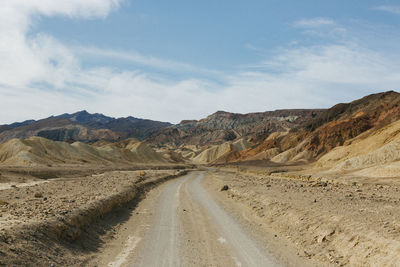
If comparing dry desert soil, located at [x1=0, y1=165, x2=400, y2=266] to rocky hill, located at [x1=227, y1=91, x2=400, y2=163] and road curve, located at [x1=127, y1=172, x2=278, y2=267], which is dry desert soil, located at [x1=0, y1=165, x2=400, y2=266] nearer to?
road curve, located at [x1=127, y1=172, x2=278, y2=267]

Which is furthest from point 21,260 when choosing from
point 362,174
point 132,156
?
point 132,156

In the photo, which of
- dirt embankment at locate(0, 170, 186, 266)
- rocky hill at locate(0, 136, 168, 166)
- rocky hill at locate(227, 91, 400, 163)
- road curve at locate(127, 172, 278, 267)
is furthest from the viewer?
rocky hill at locate(227, 91, 400, 163)

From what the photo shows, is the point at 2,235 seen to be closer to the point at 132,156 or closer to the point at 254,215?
the point at 254,215

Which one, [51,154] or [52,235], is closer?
[52,235]

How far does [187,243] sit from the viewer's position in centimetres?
1241

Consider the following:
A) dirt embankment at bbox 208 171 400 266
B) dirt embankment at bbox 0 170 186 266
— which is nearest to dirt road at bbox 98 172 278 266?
dirt embankment at bbox 0 170 186 266

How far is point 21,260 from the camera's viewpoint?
8.29m

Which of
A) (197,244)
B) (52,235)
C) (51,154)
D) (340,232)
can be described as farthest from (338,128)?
(52,235)

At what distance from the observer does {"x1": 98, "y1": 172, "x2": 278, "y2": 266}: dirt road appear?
1030 centimetres

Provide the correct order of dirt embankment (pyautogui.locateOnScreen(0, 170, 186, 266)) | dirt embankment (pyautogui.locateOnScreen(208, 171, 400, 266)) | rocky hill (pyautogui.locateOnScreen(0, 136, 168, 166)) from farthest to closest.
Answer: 1. rocky hill (pyautogui.locateOnScreen(0, 136, 168, 166))
2. dirt embankment (pyautogui.locateOnScreen(208, 171, 400, 266))
3. dirt embankment (pyautogui.locateOnScreen(0, 170, 186, 266))

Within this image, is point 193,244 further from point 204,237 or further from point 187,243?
point 204,237

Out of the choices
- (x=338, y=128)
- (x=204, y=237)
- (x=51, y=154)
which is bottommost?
(x=204, y=237)

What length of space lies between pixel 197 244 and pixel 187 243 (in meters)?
0.41

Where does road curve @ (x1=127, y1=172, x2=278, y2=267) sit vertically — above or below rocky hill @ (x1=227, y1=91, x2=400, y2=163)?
below
